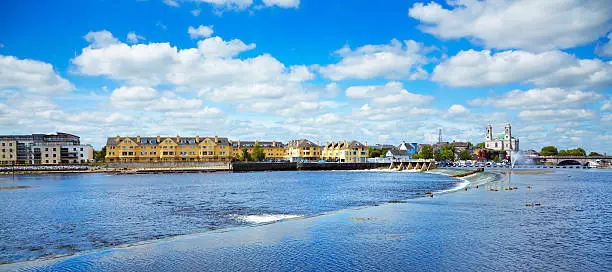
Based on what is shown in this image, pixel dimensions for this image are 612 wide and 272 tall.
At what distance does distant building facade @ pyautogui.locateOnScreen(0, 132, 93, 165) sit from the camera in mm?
164625

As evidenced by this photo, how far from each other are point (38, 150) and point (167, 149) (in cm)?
4700

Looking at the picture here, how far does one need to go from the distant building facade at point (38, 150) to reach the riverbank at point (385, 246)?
16058cm

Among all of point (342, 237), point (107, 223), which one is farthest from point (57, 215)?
point (342, 237)

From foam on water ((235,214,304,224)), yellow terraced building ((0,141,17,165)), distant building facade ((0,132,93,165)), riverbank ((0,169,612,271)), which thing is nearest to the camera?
riverbank ((0,169,612,271))

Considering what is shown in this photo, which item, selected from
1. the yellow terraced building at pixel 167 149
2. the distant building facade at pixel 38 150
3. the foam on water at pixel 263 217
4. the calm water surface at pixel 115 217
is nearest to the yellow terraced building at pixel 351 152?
the yellow terraced building at pixel 167 149

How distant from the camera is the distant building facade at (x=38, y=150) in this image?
164625 mm

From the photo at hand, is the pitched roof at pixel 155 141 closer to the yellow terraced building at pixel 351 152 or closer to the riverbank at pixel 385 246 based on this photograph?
the yellow terraced building at pixel 351 152

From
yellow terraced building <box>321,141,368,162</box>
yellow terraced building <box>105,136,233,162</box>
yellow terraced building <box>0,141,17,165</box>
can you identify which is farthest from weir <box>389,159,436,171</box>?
yellow terraced building <box>0,141,17,165</box>

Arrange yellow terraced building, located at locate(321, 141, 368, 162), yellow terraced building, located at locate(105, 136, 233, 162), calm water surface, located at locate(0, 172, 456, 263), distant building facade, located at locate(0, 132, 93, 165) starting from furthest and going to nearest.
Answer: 1. yellow terraced building, located at locate(321, 141, 368, 162)
2. distant building facade, located at locate(0, 132, 93, 165)
3. yellow terraced building, located at locate(105, 136, 233, 162)
4. calm water surface, located at locate(0, 172, 456, 263)

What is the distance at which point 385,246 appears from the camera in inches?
916

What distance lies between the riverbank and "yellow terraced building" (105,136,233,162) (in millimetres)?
139089

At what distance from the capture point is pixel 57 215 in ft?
124

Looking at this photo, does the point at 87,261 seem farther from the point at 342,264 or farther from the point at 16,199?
the point at 16,199

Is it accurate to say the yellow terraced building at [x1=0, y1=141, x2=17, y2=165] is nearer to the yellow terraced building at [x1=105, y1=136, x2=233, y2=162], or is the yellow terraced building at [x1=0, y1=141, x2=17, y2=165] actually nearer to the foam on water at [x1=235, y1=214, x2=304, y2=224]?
the yellow terraced building at [x1=105, y1=136, x2=233, y2=162]
